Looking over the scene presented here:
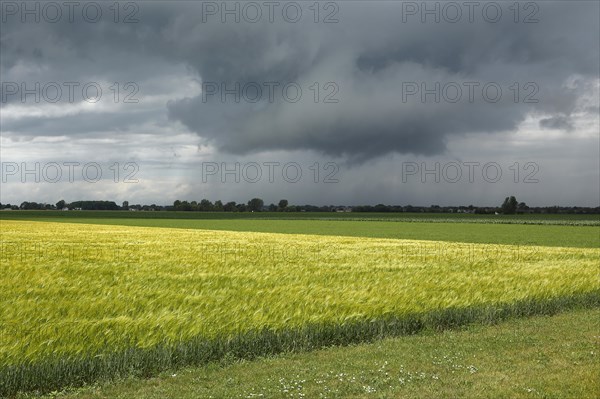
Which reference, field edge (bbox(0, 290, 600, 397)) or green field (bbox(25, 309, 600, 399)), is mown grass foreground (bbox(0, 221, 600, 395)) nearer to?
field edge (bbox(0, 290, 600, 397))

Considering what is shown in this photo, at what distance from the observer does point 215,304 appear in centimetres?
1316

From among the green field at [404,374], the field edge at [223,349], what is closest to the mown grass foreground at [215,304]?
the field edge at [223,349]

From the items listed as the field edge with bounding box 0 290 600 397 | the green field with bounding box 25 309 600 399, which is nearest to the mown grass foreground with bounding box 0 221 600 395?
the field edge with bounding box 0 290 600 397

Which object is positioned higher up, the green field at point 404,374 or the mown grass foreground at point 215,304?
the mown grass foreground at point 215,304

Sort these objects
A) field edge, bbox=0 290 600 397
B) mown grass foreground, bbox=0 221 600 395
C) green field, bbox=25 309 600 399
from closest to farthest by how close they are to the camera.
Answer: green field, bbox=25 309 600 399 → field edge, bbox=0 290 600 397 → mown grass foreground, bbox=0 221 600 395

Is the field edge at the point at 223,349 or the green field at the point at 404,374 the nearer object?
the green field at the point at 404,374

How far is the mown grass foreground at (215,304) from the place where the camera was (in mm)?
9586

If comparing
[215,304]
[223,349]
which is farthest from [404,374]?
[215,304]

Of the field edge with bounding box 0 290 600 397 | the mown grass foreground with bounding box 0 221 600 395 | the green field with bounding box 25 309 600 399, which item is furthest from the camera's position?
the mown grass foreground with bounding box 0 221 600 395

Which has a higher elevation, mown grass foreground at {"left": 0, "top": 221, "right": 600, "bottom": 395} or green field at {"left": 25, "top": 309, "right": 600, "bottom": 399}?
mown grass foreground at {"left": 0, "top": 221, "right": 600, "bottom": 395}

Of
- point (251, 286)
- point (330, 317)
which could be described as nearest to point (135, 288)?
point (251, 286)

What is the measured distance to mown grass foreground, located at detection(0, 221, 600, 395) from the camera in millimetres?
9586

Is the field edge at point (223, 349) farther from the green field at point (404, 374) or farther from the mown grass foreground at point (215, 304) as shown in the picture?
the green field at point (404, 374)

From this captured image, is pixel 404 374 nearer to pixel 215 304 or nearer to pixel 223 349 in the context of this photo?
pixel 223 349
